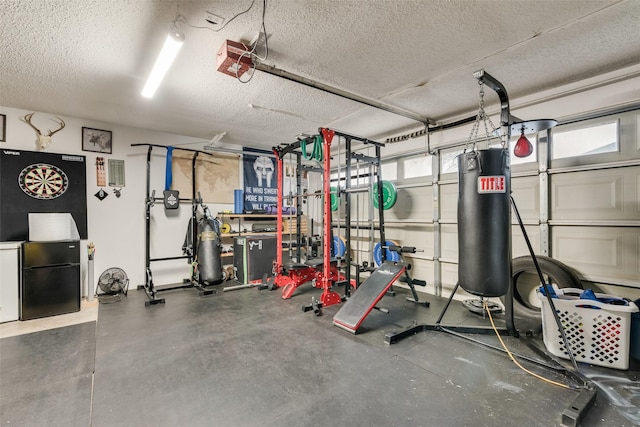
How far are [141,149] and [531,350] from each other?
6.45 m

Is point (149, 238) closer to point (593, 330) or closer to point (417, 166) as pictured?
point (417, 166)

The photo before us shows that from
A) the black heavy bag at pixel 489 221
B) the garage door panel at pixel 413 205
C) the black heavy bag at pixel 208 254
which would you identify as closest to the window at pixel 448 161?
the garage door panel at pixel 413 205

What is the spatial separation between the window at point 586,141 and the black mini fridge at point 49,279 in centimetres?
666

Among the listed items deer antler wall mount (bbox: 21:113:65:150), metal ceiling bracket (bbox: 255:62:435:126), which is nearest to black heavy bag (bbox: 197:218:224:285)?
deer antler wall mount (bbox: 21:113:65:150)

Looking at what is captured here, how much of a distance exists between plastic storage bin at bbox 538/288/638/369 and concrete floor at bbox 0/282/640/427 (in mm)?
126

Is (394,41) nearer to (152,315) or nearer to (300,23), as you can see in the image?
(300,23)

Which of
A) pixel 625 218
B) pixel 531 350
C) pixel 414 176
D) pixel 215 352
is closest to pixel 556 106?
pixel 625 218

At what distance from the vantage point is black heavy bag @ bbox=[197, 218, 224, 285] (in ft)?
16.5

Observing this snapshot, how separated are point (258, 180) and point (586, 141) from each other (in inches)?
223

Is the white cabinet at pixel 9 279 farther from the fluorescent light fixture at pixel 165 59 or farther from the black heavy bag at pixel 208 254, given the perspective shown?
the fluorescent light fixture at pixel 165 59

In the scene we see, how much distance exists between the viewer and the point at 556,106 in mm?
3518

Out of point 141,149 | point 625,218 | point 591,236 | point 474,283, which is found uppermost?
point 141,149

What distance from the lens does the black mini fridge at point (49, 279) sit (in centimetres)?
368

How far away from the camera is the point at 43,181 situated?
4262 mm
